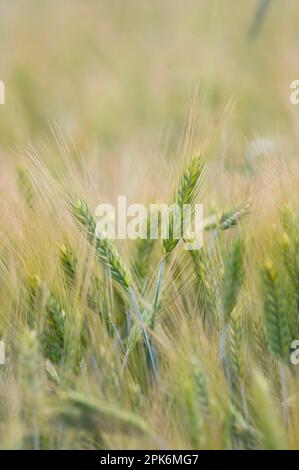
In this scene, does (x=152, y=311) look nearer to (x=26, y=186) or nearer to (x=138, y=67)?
(x=26, y=186)

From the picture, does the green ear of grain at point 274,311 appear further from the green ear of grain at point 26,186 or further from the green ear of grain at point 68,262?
the green ear of grain at point 26,186

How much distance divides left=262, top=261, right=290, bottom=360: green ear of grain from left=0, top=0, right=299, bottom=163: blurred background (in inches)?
57.2

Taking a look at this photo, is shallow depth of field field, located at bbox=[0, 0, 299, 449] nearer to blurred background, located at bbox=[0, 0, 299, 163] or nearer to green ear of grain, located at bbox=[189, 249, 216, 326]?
green ear of grain, located at bbox=[189, 249, 216, 326]

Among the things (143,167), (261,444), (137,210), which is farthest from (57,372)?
(143,167)

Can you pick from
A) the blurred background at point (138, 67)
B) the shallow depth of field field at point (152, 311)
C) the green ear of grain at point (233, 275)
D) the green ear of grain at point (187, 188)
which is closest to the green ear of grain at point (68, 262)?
the shallow depth of field field at point (152, 311)

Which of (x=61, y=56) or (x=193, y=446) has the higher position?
(x=61, y=56)

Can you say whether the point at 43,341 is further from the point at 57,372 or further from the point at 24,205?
the point at 24,205

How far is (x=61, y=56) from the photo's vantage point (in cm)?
377

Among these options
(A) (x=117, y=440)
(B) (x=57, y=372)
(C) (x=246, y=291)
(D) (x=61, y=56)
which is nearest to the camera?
(A) (x=117, y=440)

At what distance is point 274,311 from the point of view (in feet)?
2.98

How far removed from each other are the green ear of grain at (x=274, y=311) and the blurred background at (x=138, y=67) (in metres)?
1.45

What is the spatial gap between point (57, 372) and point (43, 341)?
0.06 metres

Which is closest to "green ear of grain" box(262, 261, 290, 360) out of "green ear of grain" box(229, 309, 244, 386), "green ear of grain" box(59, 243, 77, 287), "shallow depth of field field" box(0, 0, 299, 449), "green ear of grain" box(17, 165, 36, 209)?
"shallow depth of field field" box(0, 0, 299, 449)
